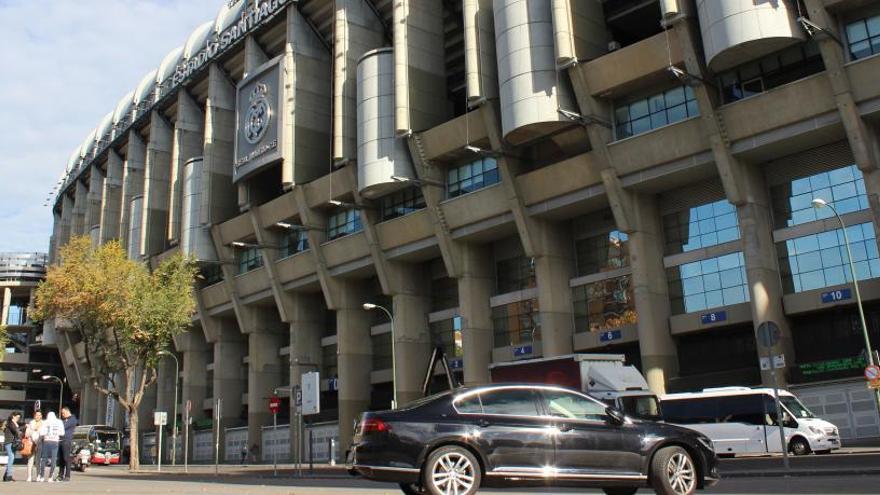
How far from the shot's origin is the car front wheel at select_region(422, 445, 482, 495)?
9.93 meters

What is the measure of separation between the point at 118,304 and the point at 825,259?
31.7 metres

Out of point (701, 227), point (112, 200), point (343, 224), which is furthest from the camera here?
point (112, 200)

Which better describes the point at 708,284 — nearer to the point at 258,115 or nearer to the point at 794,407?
the point at 794,407

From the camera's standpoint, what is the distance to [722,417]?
27750 mm

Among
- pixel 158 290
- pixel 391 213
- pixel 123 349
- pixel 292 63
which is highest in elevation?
pixel 292 63

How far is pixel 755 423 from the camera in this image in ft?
89.2

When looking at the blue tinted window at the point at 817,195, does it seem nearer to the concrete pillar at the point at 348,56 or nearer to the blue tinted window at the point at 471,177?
the blue tinted window at the point at 471,177

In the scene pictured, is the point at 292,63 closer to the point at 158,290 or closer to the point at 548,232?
the point at 158,290

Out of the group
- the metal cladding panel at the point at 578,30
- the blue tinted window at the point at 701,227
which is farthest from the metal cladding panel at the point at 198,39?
the blue tinted window at the point at 701,227

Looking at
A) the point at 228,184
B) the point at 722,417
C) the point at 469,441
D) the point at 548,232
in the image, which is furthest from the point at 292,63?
the point at 469,441

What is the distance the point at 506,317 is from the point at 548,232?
5915 millimetres

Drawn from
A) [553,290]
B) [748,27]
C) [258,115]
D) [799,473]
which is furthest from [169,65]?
[799,473]

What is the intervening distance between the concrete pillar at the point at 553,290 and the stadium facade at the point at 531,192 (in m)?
0.14

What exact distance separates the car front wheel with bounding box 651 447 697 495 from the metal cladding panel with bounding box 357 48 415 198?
32.2 metres
